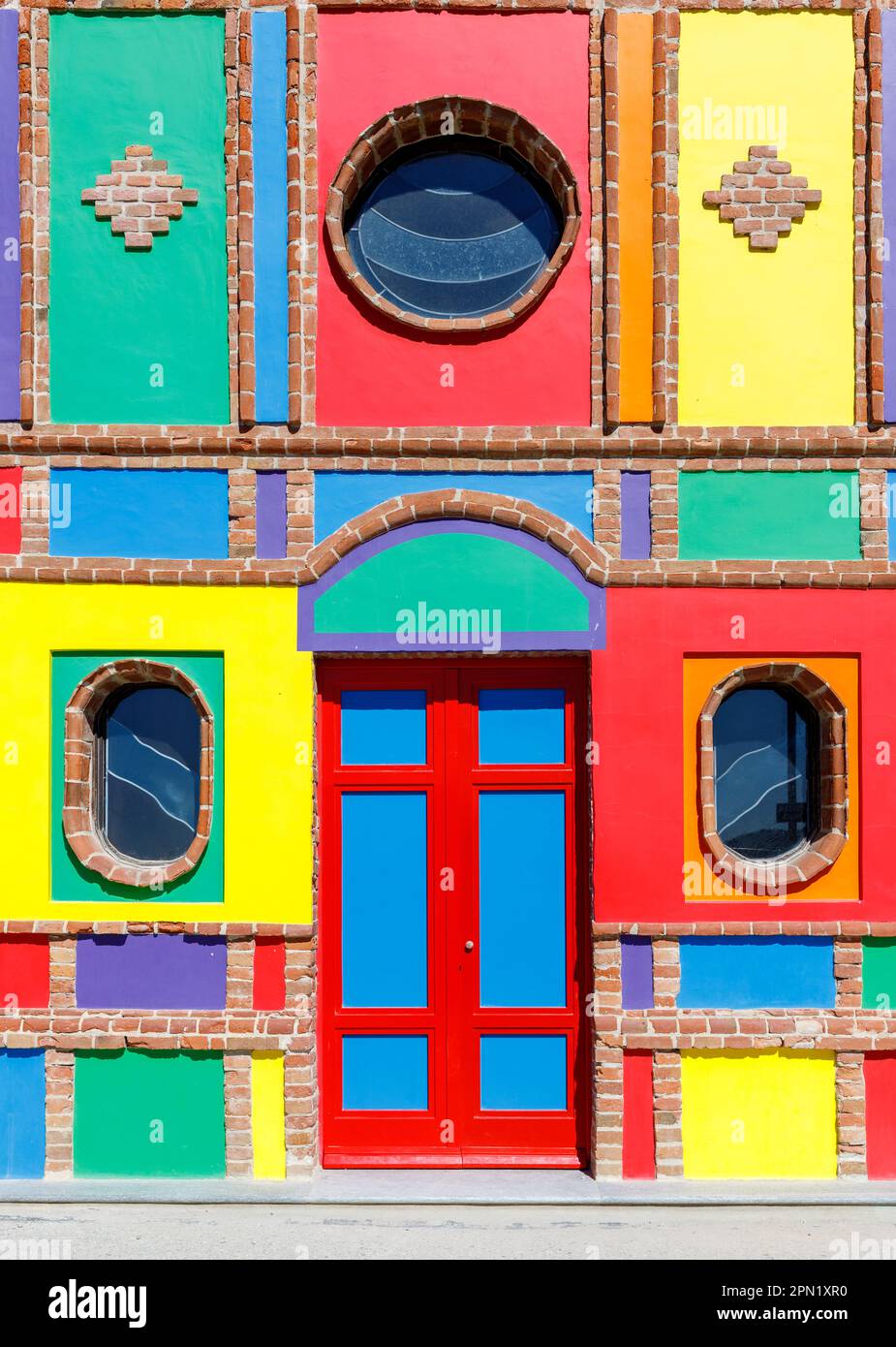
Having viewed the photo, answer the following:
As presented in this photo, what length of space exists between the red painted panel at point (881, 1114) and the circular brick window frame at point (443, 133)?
190 inches

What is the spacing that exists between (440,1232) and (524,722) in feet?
9.17

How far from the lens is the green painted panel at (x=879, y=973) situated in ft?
20.6

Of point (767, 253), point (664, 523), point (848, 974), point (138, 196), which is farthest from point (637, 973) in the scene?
point (138, 196)

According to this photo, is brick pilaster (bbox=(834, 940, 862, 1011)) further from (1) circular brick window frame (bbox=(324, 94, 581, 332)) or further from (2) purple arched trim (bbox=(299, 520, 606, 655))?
(1) circular brick window frame (bbox=(324, 94, 581, 332))

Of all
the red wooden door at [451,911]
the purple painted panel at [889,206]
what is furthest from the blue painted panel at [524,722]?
the purple painted panel at [889,206]

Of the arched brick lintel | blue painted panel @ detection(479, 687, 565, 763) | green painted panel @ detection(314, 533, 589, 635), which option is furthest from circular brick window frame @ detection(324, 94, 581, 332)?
blue painted panel @ detection(479, 687, 565, 763)

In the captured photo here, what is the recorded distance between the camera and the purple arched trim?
6.33 m

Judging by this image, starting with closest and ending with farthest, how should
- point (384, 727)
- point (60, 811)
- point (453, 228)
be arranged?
1. point (60, 811)
2. point (384, 727)
3. point (453, 228)

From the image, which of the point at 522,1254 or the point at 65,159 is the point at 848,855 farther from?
the point at 65,159

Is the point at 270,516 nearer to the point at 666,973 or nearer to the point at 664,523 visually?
the point at 664,523

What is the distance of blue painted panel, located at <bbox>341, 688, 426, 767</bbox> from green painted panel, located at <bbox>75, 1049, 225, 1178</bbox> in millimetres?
1927

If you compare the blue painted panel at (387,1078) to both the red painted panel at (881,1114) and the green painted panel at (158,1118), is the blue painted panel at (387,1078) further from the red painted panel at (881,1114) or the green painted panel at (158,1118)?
the red painted panel at (881,1114)

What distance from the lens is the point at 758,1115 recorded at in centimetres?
621

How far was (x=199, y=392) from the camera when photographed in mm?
6426
